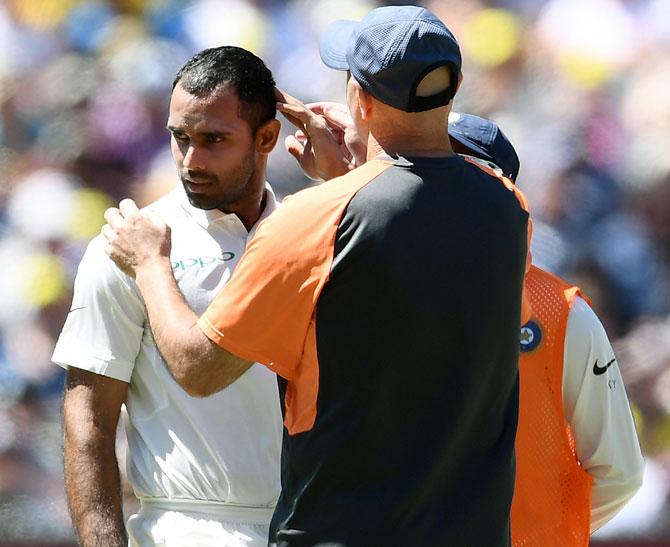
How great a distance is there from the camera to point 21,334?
396cm

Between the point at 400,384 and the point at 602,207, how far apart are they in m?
2.39

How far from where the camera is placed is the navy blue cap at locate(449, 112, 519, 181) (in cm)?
245

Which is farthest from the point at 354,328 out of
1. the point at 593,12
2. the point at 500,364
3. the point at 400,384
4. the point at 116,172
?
the point at 593,12

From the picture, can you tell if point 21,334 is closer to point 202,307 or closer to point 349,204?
point 202,307

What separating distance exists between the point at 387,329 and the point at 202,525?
75 centimetres

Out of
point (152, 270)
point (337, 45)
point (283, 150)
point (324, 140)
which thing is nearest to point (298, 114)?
point (324, 140)

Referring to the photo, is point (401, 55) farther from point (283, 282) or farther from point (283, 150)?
point (283, 150)

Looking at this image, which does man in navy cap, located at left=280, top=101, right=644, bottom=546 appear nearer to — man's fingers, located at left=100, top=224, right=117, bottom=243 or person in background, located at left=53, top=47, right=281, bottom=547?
person in background, located at left=53, top=47, right=281, bottom=547

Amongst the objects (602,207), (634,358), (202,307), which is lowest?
(634,358)

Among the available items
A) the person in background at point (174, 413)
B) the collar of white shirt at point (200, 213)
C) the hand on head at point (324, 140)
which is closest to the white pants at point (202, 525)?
the person in background at point (174, 413)

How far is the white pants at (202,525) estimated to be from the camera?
2.51 meters

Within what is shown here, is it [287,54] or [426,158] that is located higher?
[426,158]

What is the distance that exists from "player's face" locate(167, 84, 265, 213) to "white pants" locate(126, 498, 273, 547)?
0.58m

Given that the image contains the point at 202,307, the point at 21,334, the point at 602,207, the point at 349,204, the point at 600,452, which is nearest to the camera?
the point at 349,204
